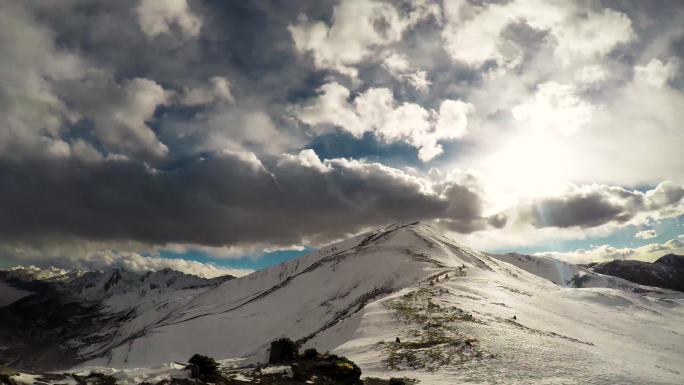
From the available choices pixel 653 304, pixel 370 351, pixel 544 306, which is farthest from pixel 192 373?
pixel 653 304

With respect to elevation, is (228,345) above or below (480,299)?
below

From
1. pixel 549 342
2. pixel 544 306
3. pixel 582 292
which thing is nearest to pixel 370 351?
pixel 549 342

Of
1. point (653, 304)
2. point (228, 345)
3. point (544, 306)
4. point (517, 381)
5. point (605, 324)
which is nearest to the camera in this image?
point (517, 381)

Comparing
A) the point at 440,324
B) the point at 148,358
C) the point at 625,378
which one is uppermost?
the point at 440,324

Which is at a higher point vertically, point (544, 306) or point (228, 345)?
point (544, 306)

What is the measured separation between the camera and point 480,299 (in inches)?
2414

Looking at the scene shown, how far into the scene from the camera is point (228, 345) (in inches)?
5320

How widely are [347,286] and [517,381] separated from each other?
392ft

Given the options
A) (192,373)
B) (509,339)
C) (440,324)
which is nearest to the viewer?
(192,373)

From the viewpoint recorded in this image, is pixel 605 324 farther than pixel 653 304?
No

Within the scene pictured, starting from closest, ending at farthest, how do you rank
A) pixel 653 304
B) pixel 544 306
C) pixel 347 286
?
pixel 544 306 → pixel 653 304 → pixel 347 286

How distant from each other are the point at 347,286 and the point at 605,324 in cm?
9427

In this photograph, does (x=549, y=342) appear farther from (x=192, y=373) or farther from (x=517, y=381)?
(x=192, y=373)

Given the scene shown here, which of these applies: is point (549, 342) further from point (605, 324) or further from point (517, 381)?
point (605, 324)
